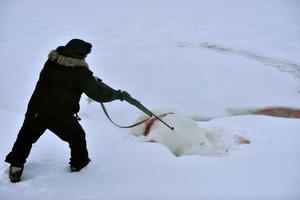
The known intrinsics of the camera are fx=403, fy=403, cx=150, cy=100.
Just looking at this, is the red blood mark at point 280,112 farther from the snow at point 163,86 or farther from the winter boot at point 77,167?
the winter boot at point 77,167

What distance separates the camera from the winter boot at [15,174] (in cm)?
294

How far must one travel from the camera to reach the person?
9.53 feet

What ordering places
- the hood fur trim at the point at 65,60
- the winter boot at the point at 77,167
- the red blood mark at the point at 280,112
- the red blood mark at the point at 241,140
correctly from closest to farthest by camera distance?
the hood fur trim at the point at 65,60 → the winter boot at the point at 77,167 → the red blood mark at the point at 241,140 → the red blood mark at the point at 280,112

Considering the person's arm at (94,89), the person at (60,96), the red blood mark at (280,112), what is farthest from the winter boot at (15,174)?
the red blood mark at (280,112)

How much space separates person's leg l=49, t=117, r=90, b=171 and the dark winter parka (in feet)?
0.23

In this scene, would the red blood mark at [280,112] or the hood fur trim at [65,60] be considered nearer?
the hood fur trim at [65,60]

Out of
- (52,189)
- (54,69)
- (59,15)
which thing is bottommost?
(59,15)

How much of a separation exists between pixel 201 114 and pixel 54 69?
249 centimetres

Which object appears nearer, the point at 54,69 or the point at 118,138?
the point at 54,69

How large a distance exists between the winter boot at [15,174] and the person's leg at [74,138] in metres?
0.38

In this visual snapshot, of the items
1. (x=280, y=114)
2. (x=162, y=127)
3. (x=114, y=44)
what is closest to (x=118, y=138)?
(x=162, y=127)

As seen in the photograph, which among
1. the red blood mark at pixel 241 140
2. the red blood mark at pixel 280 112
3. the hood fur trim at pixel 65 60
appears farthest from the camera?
the red blood mark at pixel 280 112

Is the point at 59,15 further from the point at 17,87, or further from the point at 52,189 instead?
the point at 52,189

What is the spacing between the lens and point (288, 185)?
9.69 ft
